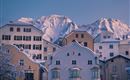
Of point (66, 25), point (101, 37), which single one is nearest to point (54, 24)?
point (66, 25)

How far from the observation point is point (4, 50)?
23.8 meters

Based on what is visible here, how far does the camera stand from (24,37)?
2828 cm

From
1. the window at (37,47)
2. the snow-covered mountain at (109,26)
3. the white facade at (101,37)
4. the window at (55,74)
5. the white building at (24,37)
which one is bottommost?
the window at (55,74)

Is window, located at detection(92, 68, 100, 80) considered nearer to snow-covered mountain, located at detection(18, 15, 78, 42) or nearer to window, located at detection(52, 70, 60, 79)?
window, located at detection(52, 70, 60, 79)

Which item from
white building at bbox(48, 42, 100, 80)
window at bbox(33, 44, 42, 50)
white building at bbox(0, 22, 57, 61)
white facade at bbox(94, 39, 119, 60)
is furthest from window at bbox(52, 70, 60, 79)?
white facade at bbox(94, 39, 119, 60)

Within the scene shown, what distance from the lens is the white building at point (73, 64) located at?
77.9ft

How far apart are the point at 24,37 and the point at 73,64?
5.90m

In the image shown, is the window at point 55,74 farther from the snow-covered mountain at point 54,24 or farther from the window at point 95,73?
the snow-covered mountain at point 54,24

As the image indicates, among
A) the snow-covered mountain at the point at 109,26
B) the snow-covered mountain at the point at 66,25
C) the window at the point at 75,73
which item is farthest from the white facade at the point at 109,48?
the snow-covered mountain at the point at 109,26

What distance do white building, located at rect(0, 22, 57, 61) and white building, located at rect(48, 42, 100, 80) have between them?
14.0ft

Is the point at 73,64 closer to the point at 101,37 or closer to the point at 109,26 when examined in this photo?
the point at 101,37

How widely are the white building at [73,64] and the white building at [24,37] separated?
4271mm

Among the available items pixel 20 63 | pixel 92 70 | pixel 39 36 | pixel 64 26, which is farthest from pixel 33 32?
pixel 64 26

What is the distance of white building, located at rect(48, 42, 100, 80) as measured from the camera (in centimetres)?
2373
